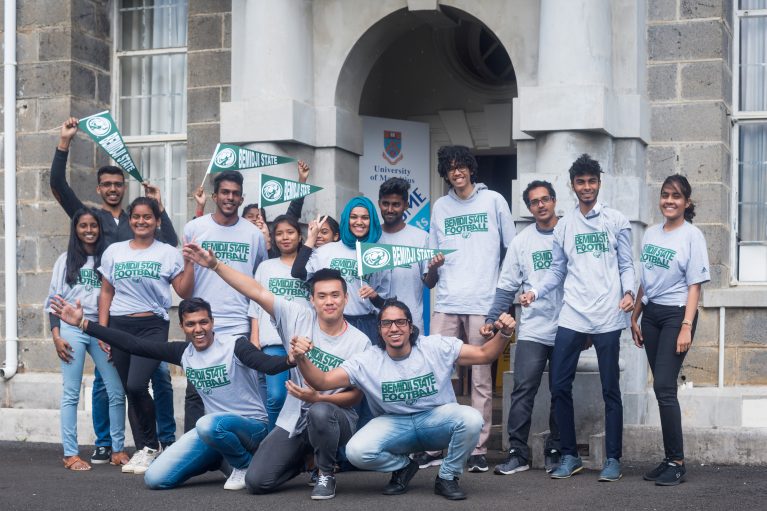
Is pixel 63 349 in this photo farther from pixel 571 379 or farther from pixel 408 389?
pixel 571 379

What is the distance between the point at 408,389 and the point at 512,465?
1276 millimetres

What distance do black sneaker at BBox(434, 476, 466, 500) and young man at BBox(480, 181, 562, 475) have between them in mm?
982

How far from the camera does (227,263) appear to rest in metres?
9.23

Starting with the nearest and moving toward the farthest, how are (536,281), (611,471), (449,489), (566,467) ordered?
(449,489)
(611,471)
(566,467)
(536,281)

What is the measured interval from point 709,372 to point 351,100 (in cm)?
377

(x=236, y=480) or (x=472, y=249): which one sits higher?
(x=472, y=249)

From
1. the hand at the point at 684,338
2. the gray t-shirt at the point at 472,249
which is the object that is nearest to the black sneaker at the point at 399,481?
the gray t-shirt at the point at 472,249

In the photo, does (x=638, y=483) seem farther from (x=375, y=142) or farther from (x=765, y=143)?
(x=375, y=142)

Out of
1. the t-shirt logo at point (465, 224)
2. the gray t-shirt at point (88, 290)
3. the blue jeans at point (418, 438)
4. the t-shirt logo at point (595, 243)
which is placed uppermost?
the t-shirt logo at point (465, 224)

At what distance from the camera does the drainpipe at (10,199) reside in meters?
12.6

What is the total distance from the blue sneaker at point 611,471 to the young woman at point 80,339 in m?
3.40

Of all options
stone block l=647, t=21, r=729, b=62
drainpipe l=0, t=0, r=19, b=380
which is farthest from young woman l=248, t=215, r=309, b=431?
drainpipe l=0, t=0, r=19, b=380

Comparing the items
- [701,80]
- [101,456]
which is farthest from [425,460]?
[701,80]

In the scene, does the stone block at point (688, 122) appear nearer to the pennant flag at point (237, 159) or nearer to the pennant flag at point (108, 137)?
the pennant flag at point (237, 159)
